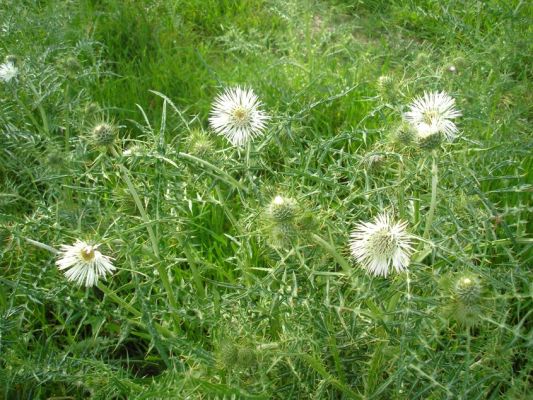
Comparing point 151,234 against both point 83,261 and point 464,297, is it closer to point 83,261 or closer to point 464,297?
point 83,261

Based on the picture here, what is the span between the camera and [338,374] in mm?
1943

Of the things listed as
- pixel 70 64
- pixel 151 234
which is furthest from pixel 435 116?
pixel 70 64

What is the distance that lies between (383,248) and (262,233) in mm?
348

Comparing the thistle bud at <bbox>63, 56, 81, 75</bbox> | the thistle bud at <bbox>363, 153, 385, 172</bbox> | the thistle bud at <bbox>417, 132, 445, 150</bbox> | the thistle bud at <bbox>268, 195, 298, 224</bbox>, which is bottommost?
the thistle bud at <bbox>268, 195, 298, 224</bbox>

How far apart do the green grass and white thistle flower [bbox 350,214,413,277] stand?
0.05 meters

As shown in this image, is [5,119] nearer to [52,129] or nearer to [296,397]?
[52,129]

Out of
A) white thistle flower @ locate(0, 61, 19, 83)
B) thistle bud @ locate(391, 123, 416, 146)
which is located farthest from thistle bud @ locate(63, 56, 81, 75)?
thistle bud @ locate(391, 123, 416, 146)

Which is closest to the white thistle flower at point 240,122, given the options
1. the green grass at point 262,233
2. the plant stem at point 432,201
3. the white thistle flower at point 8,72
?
the green grass at point 262,233

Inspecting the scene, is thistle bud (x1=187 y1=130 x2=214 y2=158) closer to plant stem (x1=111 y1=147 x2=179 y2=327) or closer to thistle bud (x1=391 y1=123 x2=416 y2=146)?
plant stem (x1=111 y1=147 x2=179 y2=327)

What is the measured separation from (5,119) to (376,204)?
170cm

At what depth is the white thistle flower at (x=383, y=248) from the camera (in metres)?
1.62

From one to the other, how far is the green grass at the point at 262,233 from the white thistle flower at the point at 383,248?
0.05 m

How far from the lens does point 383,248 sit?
1636 mm

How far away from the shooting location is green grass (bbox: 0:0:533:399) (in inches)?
69.5
